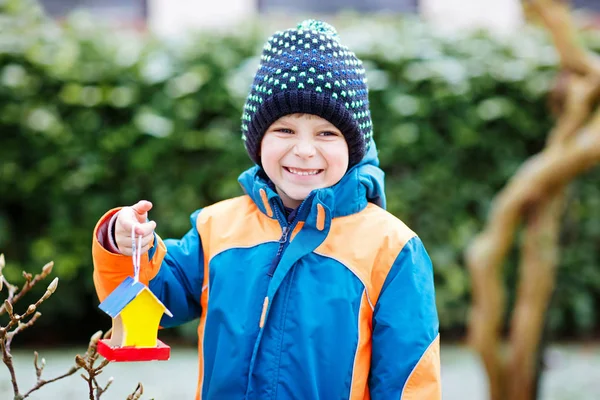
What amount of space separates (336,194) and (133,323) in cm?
61

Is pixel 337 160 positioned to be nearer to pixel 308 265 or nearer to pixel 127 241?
pixel 308 265

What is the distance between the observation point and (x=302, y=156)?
2096mm

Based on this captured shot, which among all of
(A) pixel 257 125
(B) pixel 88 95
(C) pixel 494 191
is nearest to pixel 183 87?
(B) pixel 88 95

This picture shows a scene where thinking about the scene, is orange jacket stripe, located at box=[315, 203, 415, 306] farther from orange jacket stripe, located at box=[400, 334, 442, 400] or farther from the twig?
the twig

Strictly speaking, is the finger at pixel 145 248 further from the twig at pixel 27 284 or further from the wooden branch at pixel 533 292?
the wooden branch at pixel 533 292

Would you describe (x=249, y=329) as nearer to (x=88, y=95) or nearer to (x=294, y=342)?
(x=294, y=342)

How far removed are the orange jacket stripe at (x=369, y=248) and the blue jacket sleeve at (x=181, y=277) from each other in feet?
1.23

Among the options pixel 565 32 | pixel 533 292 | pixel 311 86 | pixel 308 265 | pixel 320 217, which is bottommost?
pixel 533 292

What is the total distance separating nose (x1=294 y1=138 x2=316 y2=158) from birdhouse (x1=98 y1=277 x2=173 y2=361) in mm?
507

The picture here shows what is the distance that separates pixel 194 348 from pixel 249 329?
3.64m

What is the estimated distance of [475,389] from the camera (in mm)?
5043

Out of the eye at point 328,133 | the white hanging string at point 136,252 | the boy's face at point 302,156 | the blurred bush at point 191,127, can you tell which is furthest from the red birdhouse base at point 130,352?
the blurred bush at point 191,127

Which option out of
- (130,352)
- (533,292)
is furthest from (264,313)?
(533,292)

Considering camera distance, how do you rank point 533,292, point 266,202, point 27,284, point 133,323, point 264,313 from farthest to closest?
point 533,292
point 266,202
point 264,313
point 133,323
point 27,284
